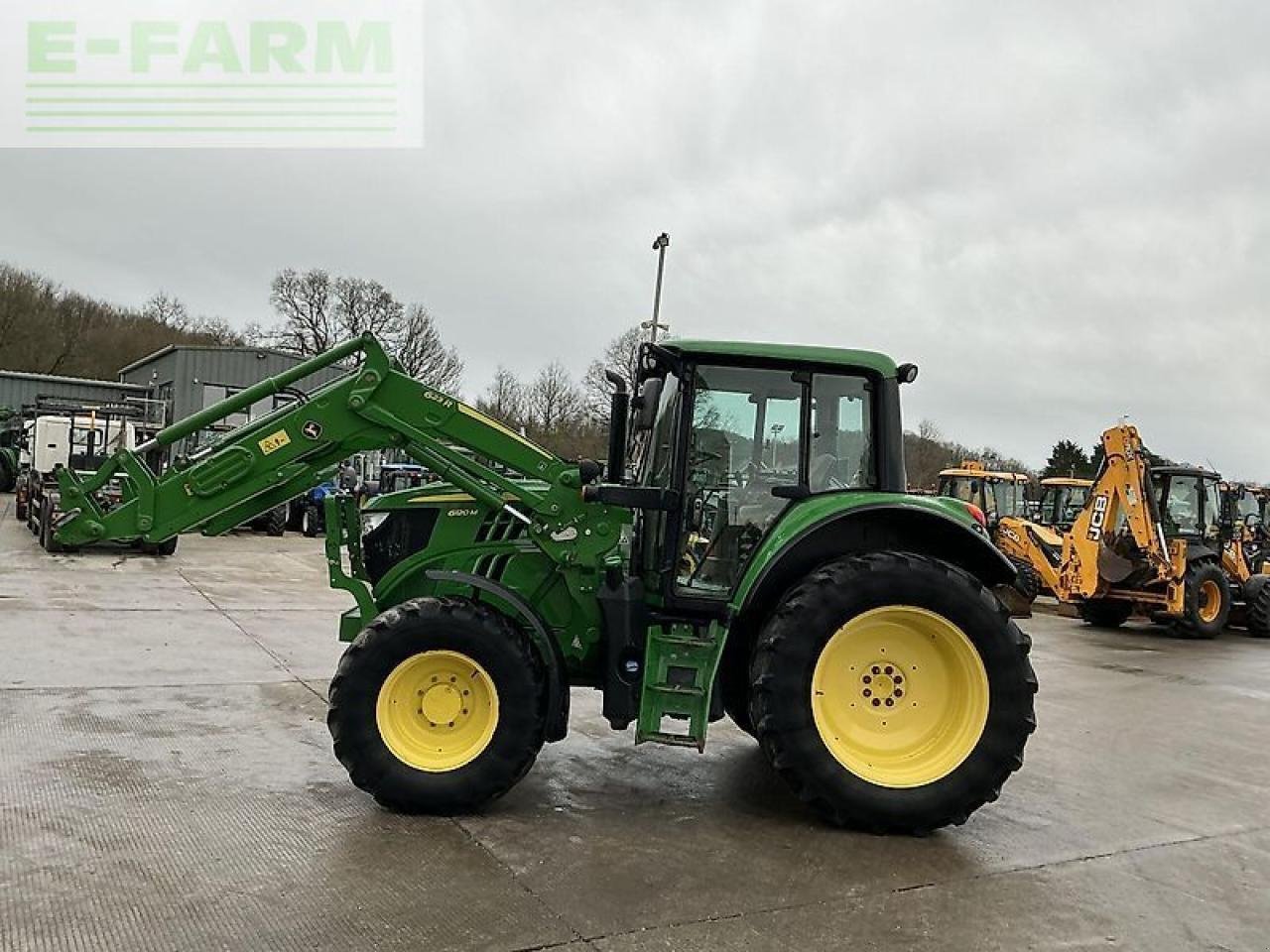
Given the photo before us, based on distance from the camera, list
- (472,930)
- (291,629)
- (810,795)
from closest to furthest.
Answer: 1. (472,930)
2. (810,795)
3. (291,629)

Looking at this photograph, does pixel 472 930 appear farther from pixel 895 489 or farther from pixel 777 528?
pixel 895 489

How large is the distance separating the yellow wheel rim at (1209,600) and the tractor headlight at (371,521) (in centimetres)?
1285

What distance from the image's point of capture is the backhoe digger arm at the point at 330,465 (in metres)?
4.87

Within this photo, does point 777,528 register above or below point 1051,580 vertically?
above

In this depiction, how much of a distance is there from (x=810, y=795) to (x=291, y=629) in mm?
7015

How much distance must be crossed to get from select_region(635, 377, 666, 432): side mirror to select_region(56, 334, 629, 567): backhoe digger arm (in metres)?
0.40

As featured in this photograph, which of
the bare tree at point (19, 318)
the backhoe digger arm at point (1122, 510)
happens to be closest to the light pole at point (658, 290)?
the backhoe digger arm at point (1122, 510)

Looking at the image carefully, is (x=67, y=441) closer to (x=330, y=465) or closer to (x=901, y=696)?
(x=330, y=465)

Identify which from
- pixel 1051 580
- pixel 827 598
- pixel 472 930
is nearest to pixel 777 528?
pixel 827 598

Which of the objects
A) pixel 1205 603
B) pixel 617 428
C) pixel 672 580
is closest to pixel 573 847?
pixel 672 580

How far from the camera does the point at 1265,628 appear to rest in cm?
1466

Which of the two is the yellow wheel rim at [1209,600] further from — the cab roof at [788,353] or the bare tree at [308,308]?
the bare tree at [308,308]

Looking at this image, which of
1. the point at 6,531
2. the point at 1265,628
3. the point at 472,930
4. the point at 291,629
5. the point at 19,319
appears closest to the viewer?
the point at 472,930

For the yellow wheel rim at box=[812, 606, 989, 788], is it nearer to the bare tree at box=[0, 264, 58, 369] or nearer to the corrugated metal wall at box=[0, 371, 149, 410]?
the corrugated metal wall at box=[0, 371, 149, 410]
